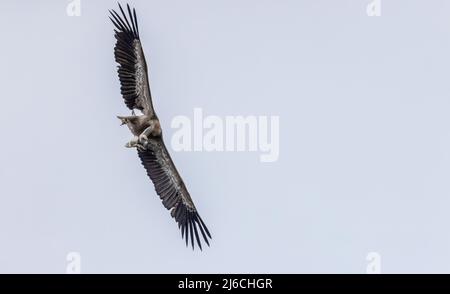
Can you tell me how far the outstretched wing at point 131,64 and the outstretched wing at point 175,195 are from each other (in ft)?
4.74

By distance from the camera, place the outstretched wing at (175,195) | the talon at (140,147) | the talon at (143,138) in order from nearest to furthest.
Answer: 1. the talon at (143,138)
2. the talon at (140,147)
3. the outstretched wing at (175,195)

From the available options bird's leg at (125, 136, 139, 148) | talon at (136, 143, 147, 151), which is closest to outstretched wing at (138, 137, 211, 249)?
talon at (136, 143, 147, 151)

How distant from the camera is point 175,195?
82.3 feet

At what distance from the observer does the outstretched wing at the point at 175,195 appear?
2491cm

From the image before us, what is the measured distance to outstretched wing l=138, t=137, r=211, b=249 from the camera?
24906 mm

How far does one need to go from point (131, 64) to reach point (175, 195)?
3.03 meters

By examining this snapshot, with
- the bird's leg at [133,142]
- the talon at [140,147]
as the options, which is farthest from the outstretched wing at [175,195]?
the bird's leg at [133,142]

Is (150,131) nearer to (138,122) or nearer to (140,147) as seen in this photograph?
(138,122)

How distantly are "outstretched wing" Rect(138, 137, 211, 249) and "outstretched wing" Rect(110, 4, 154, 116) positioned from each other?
1.45 metres

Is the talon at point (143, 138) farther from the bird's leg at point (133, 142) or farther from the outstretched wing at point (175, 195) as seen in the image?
the outstretched wing at point (175, 195)

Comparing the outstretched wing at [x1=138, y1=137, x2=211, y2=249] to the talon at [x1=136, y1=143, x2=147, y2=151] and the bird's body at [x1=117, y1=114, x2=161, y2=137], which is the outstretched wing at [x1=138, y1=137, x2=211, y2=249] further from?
the bird's body at [x1=117, y1=114, x2=161, y2=137]
